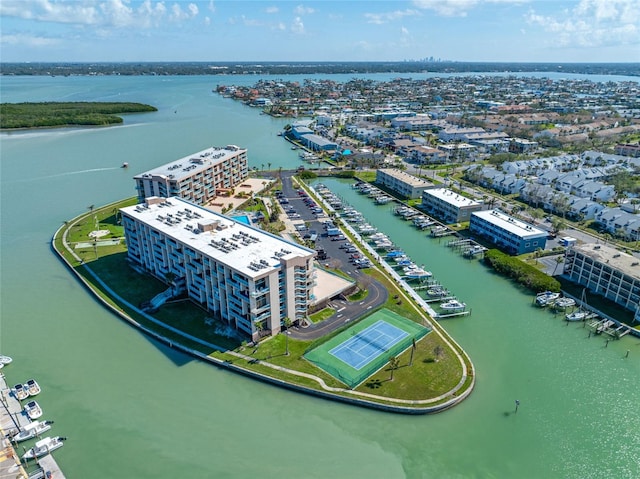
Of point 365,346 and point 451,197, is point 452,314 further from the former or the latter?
point 451,197

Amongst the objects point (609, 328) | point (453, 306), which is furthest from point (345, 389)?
point (609, 328)

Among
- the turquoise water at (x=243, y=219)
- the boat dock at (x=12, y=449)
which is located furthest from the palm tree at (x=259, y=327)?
the turquoise water at (x=243, y=219)

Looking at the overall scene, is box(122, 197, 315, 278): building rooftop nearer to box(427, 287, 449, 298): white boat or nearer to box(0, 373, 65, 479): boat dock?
box(427, 287, 449, 298): white boat

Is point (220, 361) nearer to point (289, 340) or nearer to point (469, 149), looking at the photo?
point (289, 340)

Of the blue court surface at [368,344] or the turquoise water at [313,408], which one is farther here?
the blue court surface at [368,344]

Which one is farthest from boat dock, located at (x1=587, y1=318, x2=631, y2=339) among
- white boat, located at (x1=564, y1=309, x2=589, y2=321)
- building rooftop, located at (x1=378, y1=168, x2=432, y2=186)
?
building rooftop, located at (x1=378, y1=168, x2=432, y2=186)

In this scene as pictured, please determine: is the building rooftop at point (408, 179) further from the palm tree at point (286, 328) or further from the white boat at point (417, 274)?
the palm tree at point (286, 328)
